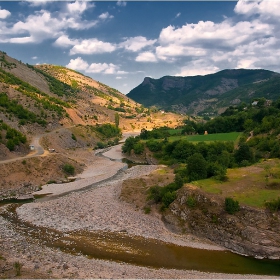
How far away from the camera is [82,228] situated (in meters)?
36.8

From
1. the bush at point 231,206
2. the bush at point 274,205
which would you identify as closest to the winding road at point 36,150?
the bush at point 231,206

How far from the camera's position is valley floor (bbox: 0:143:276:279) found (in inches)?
1028

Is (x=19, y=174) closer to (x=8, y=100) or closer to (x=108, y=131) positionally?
(x=8, y=100)

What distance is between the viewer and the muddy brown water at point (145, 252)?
28.1 metres

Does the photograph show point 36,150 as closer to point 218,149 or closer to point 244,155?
point 218,149

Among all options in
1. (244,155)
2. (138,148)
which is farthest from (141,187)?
(138,148)

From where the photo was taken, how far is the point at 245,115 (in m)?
99.1

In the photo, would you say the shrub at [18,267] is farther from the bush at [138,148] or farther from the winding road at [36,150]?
the bush at [138,148]

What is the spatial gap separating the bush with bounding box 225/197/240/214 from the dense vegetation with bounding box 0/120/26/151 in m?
54.7

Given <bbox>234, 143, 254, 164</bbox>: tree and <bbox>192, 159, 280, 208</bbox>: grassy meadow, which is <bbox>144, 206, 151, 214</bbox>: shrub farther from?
<bbox>234, 143, 254, 164</bbox>: tree

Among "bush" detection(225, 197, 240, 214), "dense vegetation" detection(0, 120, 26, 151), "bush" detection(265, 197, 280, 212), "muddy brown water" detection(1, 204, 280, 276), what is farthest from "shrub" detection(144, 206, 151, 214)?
"dense vegetation" detection(0, 120, 26, 151)

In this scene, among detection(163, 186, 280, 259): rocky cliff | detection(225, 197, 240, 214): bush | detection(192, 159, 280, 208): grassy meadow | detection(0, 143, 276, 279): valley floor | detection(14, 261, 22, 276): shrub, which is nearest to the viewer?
detection(14, 261, 22, 276): shrub

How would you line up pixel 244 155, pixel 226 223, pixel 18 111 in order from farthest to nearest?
1. pixel 18 111
2. pixel 244 155
3. pixel 226 223

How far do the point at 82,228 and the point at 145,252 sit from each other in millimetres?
9963
